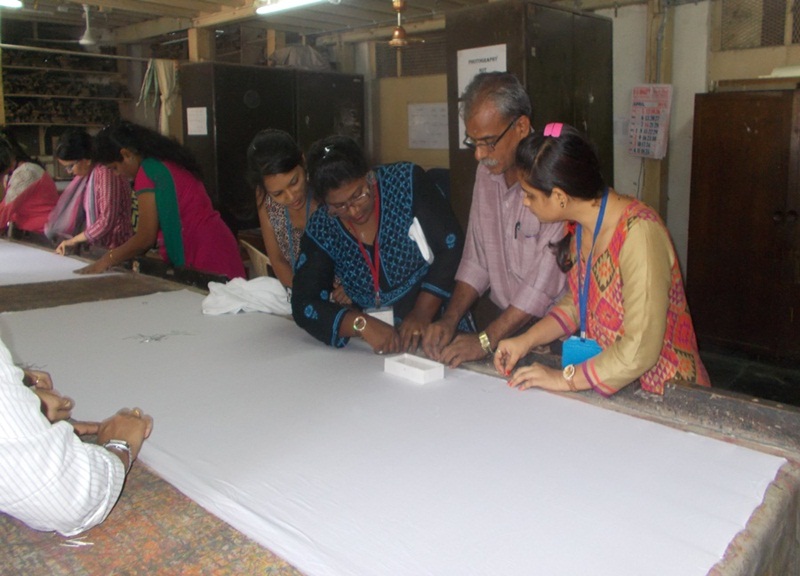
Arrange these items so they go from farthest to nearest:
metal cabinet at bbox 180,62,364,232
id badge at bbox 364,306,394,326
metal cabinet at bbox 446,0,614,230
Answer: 1. metal cabinet at bbox 180,62,364,232
2. metal cabinet at bbox 446,0,614,230
3. id badge at bbox 364,306,394,326

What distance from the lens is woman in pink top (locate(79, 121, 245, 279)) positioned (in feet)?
9.57

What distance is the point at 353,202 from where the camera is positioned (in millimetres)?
1824

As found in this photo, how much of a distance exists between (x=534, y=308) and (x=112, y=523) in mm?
1131

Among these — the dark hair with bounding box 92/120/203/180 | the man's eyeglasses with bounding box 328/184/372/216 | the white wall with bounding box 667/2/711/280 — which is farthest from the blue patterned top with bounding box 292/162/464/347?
the white wall with bounding box 667/2/711/280

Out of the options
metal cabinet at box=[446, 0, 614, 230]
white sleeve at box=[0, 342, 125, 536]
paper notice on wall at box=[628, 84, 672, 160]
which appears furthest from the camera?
paper notice on wall at box=[628, 84, 672, 160]

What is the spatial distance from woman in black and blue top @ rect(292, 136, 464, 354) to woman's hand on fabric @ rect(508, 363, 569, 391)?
1.34 feet

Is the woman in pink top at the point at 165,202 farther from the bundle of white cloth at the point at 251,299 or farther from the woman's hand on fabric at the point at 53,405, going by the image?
the woman's hand on fabric at the point at 53,405

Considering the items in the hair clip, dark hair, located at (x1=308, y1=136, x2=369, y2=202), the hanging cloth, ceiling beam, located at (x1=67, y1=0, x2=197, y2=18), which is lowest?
dark hair, located at (x1=308, y1=136, x2=369, y2=202)

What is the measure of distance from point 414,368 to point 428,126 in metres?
4.48

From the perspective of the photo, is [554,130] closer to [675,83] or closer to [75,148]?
[75,148]

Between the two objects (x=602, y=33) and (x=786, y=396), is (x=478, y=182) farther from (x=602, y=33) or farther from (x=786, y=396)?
(x=786, y=396)

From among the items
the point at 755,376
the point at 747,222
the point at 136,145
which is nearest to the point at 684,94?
the point at 747,222

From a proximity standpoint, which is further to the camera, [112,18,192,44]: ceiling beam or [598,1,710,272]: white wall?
[112,18,192,44]: ceiling beam

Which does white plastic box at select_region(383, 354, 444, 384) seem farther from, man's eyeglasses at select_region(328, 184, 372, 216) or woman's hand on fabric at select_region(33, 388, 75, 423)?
woman's hand on fabric at select_region(33, 388, 75, 423)
